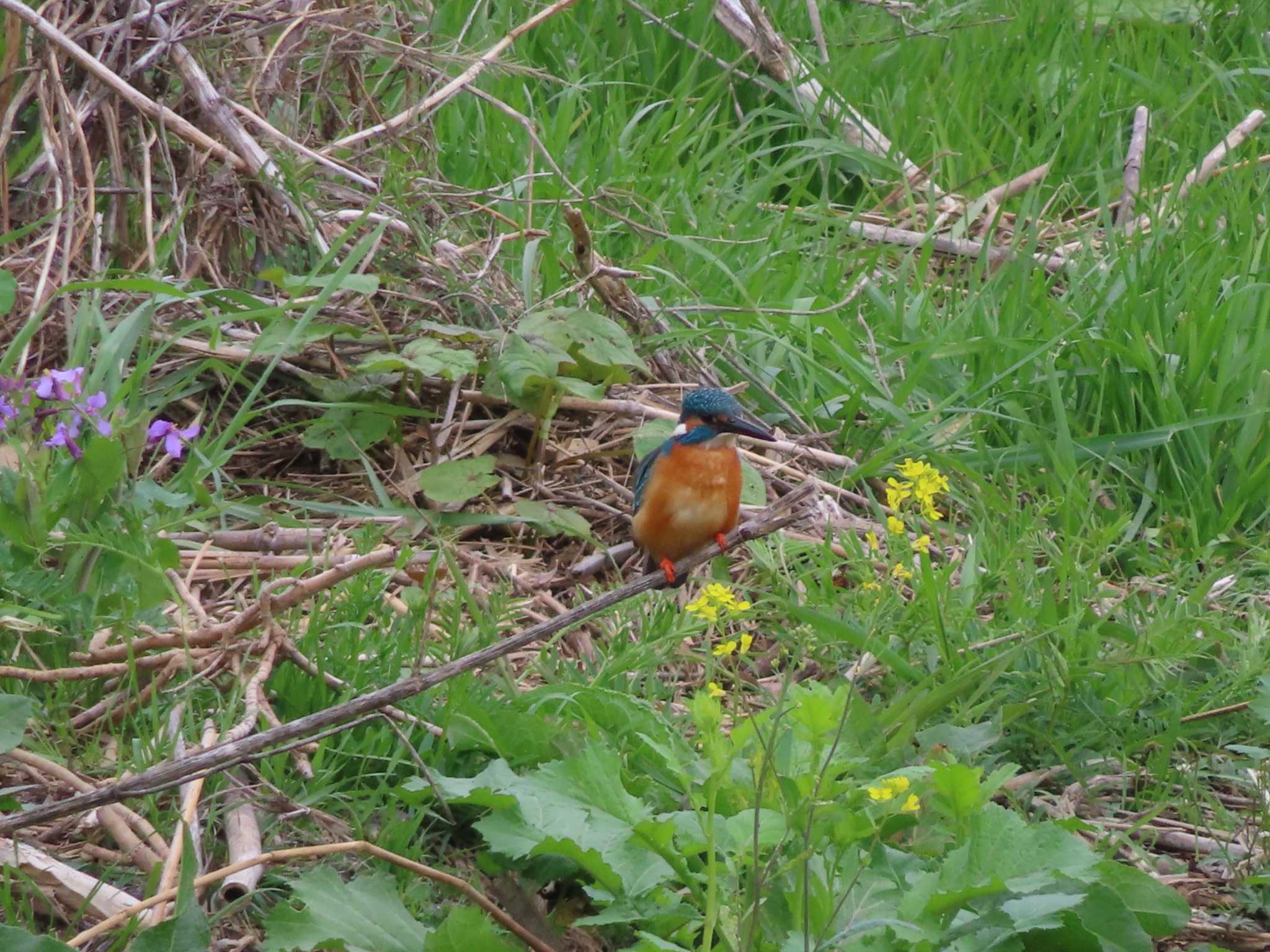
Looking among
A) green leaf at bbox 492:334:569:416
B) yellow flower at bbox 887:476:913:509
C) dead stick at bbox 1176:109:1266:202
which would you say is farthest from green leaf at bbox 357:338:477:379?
dead stick at bbox 1176:109:1266:202

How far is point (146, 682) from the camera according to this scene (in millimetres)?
2973

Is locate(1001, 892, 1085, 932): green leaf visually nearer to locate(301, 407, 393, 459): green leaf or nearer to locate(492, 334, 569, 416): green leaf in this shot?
locate(492, 334, 569, 416): green leaf

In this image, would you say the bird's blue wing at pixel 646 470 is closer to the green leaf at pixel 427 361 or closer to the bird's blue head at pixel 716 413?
the bird's blue head at pixel 716 413

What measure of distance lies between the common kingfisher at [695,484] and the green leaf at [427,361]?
605 mm

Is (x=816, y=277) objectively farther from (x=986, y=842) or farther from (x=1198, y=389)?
(x=986, y=842)

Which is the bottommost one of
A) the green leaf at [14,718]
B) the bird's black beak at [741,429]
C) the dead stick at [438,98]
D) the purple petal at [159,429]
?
the bird's black beak at [741,429]

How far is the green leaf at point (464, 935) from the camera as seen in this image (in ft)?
7.48

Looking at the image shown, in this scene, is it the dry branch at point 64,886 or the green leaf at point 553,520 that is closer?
the dry branch at point 64,886

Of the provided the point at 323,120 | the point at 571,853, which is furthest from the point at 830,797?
the point at 323,120

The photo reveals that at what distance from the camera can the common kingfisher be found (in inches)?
143

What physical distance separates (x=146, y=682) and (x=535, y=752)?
0.81 metres

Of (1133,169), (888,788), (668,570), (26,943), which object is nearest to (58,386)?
(668,570)

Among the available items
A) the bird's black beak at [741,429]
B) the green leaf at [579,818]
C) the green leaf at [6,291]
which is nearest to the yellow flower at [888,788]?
the green leaf at [579,818]

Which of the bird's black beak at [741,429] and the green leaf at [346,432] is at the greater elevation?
the bird's black beak at [741,429]
